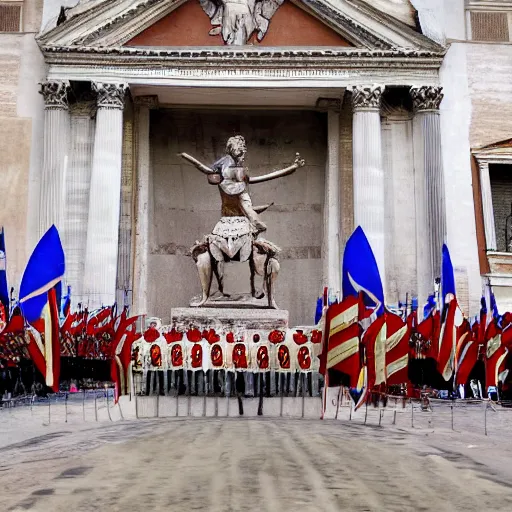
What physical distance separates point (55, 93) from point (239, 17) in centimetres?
628

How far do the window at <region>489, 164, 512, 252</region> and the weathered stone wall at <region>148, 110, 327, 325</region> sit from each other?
5.81 m

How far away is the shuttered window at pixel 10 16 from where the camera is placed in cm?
3088

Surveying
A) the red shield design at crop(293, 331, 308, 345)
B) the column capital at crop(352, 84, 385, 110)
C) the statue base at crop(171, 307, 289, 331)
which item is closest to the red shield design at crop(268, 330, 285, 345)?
the red shield design at crop(293, 331, 308, 345)

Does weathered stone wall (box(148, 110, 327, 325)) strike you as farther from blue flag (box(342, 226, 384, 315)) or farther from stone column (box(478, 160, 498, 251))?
blue flag (box(342, 226, 384, 315))

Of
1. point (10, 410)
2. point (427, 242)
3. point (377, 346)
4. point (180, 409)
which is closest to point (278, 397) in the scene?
point (180, 409)

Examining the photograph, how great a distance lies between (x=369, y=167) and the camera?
2883 centimetres

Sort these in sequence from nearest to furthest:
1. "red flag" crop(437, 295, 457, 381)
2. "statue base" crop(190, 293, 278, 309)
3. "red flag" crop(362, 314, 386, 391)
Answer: "red flag" crop(362, 314, 386, 391) < "red flag" crop(437, 295, 457, 381) < "statue base" crop(190, 293, 278, 309)

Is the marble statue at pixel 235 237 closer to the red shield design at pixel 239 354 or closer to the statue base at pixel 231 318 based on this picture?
the statue base at pixel 231 318

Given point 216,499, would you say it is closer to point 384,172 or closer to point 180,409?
point 180,409

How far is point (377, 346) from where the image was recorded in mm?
15445

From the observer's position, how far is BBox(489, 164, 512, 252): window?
102ft

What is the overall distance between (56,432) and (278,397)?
5647 millimetres

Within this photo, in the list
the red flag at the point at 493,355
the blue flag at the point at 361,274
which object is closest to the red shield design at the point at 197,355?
the blue flag at the point at 361,274

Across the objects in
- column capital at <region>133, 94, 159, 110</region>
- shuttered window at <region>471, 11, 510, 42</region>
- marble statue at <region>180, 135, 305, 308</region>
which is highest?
shuttered window at <region>471, 11, 510, 42</region>
